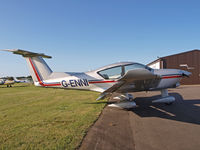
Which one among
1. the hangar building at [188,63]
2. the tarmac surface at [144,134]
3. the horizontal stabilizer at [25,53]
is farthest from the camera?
the hangar building at [188,63]

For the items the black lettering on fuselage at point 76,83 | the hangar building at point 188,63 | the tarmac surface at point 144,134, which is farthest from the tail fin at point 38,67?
the hangar building at point 188,63

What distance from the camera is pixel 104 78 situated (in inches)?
204

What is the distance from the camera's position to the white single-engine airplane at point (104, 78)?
15.8ft

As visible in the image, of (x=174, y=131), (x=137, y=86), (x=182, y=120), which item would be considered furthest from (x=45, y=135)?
(x=182, y=120)

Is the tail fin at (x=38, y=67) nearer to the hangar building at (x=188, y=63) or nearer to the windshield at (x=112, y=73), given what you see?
the windshield at (x=112, y=73)

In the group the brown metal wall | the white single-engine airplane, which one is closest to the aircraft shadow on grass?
the white single-engine airplane

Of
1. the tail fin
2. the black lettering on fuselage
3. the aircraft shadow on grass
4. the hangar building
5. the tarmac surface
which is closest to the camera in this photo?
the tarmac surface

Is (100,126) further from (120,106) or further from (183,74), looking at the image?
(183,74)

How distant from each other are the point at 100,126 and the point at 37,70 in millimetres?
4505

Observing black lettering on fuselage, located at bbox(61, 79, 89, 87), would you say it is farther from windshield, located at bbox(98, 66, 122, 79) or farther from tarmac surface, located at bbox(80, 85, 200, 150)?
tarmac surface, located at bbox(80, 85, 200, 150)

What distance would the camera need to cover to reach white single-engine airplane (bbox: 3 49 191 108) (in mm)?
4809

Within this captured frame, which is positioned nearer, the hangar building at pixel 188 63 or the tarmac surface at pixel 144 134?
the tarmac surface at pixel 144 134

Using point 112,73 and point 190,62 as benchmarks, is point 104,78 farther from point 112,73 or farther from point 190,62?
point 190,62

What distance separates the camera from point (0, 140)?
2.62m
